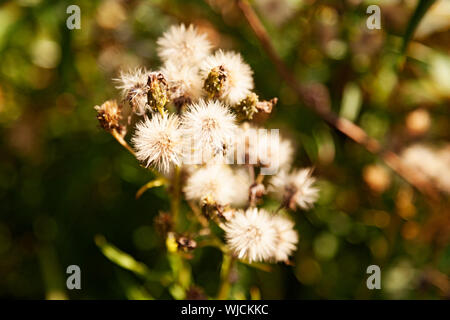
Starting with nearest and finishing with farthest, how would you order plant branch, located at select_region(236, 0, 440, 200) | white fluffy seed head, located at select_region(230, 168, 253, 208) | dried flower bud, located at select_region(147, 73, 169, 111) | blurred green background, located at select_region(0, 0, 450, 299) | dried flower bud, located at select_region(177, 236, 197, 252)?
1. dried flower bud, located at select_region(147, 73, 169, 111)
2. dried flower bud, located at select_region(177, 236, 197, 252)
3. white fluffy seed head, located at select_region(230, 168, 253, 208)
4. plant branch, located at select_region(236, 0, 440, 200)
5. blurred green background, located at select_region(0, 0, 450, 299)

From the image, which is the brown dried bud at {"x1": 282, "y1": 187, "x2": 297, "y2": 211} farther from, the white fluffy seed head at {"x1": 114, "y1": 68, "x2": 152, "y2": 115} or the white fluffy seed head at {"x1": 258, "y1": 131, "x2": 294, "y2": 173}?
the white fluffy seed head at {"x1": 114, "y1": 68, "x2": 152, "y2": 115}

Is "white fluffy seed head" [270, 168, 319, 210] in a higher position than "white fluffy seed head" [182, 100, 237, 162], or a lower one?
lower

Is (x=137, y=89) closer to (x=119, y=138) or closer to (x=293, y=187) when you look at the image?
(x=119, y=138)

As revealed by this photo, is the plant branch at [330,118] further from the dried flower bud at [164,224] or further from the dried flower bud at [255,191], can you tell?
the dried flower bud at [164,224]

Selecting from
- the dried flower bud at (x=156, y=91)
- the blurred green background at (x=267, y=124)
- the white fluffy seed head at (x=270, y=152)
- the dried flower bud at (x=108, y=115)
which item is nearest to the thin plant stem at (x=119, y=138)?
the dried flower bud at (x=108, y=115)

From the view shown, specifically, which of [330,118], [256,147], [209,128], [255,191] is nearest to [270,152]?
[256,147]

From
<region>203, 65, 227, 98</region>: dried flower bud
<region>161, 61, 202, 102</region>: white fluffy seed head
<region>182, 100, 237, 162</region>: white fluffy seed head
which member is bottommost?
<region>182, 100, 237, 162</region>: white fluffy seed head

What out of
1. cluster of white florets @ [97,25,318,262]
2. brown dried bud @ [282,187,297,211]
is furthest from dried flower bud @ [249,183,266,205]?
brown dried bud @ [282,187,297,211]
